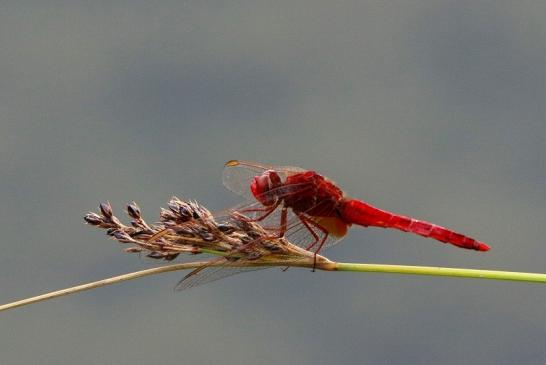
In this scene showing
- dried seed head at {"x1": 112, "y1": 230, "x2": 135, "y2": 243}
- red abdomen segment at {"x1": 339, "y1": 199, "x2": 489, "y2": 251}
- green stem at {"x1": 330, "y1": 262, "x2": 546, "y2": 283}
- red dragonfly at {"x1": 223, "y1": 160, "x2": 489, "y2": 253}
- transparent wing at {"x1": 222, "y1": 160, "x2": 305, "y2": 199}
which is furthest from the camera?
transparent wing at {"x1": 222, "y1": 160, "x2": 305, "y2": 199}

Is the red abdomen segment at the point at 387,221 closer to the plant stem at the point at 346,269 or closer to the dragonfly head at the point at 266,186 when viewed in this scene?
the dragonfly head at the point at 266,186

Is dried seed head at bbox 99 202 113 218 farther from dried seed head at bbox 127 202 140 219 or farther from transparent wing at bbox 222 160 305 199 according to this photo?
transparent wing at bbox 222 160 305 199

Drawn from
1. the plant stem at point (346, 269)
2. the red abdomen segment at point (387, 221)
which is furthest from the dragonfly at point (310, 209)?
the plant stem at point (346, 269)

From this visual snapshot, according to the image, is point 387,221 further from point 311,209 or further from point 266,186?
point 266,186

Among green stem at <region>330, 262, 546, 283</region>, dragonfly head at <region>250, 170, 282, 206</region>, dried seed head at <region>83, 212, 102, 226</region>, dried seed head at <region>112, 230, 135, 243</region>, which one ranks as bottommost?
green stem at <region>330, 262, 546, 283</region>

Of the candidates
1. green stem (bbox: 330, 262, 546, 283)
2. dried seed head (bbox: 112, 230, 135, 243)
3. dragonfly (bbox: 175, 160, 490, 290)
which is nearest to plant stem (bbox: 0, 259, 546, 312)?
green stem (bbox: 330, 262, 546, 283)

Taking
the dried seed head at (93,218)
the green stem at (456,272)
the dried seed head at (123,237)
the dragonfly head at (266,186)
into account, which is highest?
the dragonfly head at (266,186)
